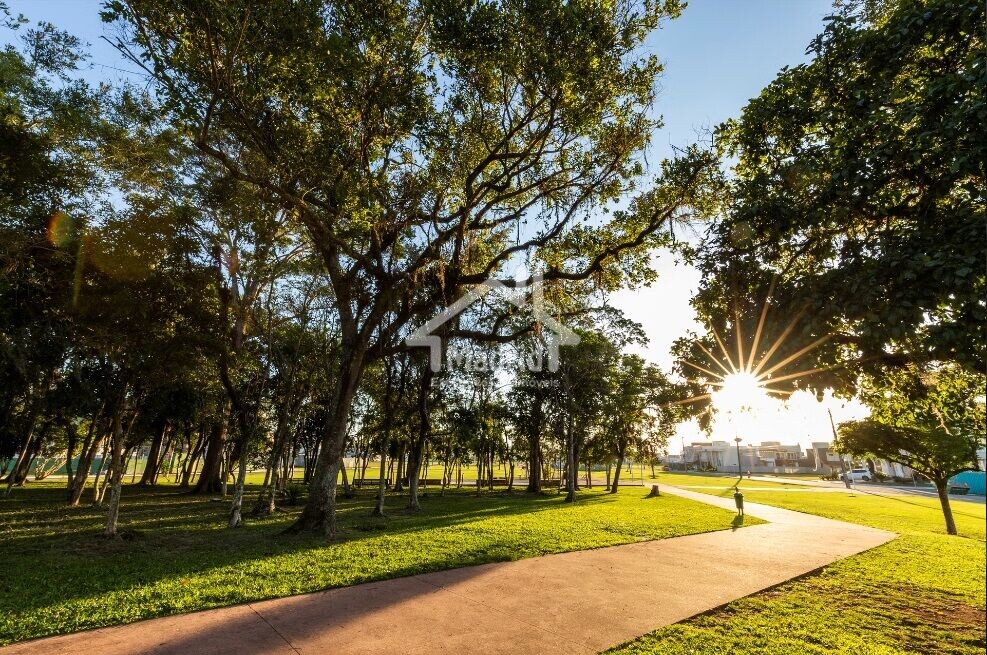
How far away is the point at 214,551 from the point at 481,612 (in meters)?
7.35

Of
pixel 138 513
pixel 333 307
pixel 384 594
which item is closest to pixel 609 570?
pixel 384 594

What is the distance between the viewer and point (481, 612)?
6340 millimetres

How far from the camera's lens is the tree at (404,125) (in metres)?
8.95

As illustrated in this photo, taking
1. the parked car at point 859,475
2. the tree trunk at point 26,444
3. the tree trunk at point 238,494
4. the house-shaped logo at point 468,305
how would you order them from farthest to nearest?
the parked car at point 859,475, the tree trunk at point 26,444, the house-shaped logo at point 468,305, the tree trunk at point 238,494

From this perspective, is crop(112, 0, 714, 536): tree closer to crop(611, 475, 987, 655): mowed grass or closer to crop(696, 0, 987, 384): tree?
crop(696, 0, 987, 384): tree

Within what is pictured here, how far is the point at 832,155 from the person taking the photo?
6082 millimetres

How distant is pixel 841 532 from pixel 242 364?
2224cm

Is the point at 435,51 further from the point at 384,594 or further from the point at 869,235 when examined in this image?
the point at 384,594

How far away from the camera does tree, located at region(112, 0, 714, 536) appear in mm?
8945

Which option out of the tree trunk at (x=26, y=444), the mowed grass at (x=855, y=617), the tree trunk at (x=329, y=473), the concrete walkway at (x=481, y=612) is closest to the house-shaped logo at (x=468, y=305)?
the tree trunk at (x=329, y=473)

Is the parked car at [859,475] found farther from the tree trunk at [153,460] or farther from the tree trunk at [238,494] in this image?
the tree trunk at [153,460]

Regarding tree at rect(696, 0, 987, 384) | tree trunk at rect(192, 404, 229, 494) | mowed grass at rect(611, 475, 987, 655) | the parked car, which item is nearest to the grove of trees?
tree at rect(696, 0, 987, 384)

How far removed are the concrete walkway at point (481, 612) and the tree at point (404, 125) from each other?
6395 mm

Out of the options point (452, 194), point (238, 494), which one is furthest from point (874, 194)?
point (238, 494)
